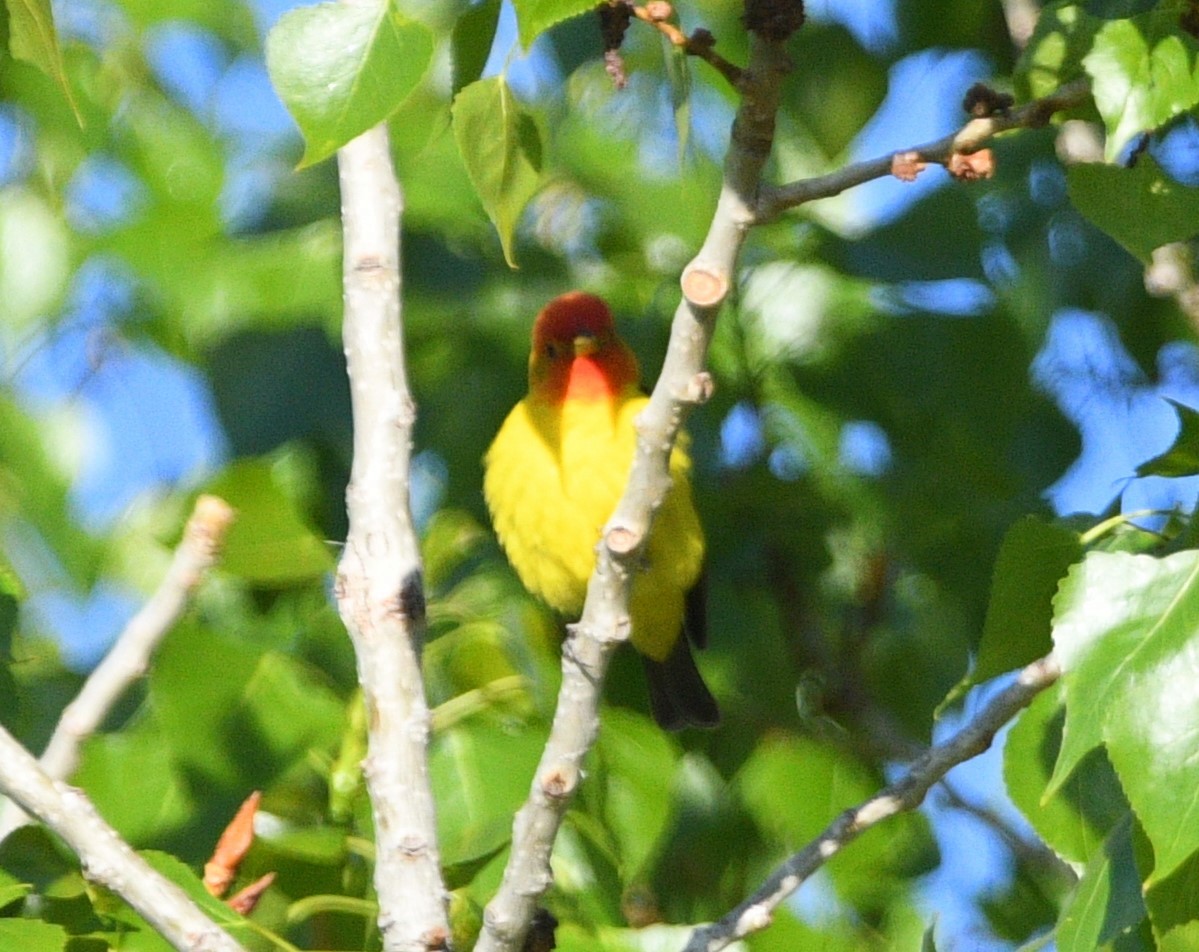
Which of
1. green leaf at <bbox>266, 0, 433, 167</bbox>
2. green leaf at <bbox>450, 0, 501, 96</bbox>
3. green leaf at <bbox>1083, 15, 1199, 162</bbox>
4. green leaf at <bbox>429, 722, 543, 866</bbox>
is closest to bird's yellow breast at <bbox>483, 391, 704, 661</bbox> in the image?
green leaf at <bbox>429, 722, 543, 866</bbox>

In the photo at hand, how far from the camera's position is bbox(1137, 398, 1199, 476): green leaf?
6.37ft

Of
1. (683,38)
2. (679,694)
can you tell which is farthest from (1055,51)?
(679,694)

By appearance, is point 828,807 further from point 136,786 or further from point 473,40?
point 473,40

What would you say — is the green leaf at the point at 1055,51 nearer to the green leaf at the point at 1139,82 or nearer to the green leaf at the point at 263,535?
the green leaf at the point at 1139,82

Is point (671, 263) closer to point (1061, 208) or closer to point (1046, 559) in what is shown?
point (1061, 208)

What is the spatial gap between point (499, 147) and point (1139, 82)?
0.57m

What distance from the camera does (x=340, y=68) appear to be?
4.45ft

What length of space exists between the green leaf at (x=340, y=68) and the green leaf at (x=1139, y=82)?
22.9 inches

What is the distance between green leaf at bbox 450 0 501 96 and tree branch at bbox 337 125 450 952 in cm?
22

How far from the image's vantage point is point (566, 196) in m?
2.87

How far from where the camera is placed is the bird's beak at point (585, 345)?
9.80 ft

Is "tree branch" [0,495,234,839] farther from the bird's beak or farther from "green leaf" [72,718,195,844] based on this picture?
the bird's beak

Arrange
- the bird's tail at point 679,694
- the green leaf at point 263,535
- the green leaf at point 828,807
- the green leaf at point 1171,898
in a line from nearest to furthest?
the green leaf at point 1171,898 → the green leaf at point 263,535 → the green leaf at point 828,807 → the bird's tail at point 679,694

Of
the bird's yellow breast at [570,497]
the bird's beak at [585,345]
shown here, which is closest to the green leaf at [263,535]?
the bird's yellow breast at [570,497]
